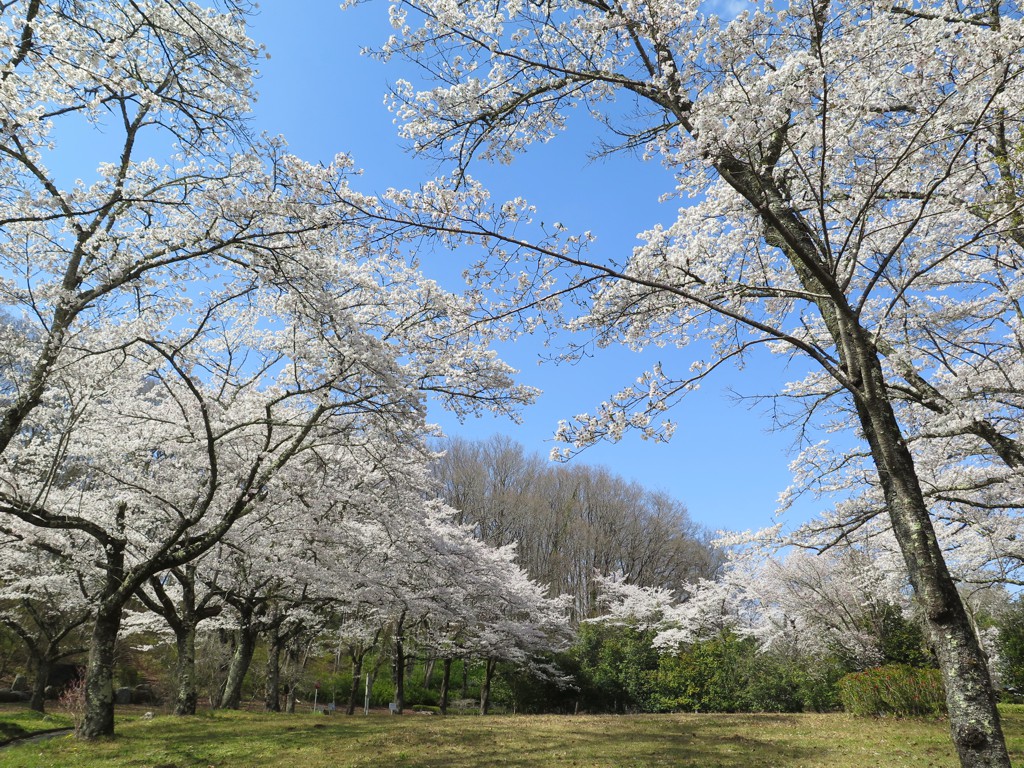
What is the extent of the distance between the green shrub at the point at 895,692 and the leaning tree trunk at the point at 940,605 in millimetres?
9879

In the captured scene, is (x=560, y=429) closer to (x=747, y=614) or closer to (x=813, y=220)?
(x=813, y=220)

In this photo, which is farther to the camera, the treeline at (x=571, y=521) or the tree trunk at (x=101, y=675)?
the treeline at (x=571, y=521)

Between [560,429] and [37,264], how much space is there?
6.81 m

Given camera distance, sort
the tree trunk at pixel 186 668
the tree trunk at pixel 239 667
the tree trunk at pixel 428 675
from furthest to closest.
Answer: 1. the tree trunk at pixel 428 675
2. the tree trunk at pixel 239 667
3. the tree trunk at pixel 186 668

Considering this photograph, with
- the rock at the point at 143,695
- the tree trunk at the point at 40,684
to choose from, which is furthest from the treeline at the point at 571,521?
the tree trunk at the point at 40,684

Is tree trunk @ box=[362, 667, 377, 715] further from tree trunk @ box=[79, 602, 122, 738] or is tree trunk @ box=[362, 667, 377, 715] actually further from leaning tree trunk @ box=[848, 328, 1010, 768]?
leaning tree trunk @ box=[848, 328, 1010, 768]

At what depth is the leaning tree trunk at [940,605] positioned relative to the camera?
359cm

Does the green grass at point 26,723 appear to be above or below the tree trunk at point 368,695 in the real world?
above

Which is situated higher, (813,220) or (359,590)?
(813,220)

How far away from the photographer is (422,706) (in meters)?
23.5

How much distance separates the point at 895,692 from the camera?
1195 centimetres

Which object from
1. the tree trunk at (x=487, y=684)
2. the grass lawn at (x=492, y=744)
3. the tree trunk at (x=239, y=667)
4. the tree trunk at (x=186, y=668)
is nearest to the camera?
the grass lawn at (x=492, y=744)

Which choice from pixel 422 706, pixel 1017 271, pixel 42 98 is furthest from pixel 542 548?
pixel 42 98

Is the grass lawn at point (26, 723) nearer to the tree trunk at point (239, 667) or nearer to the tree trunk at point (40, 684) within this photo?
the tree trunk at point (40, 684)
